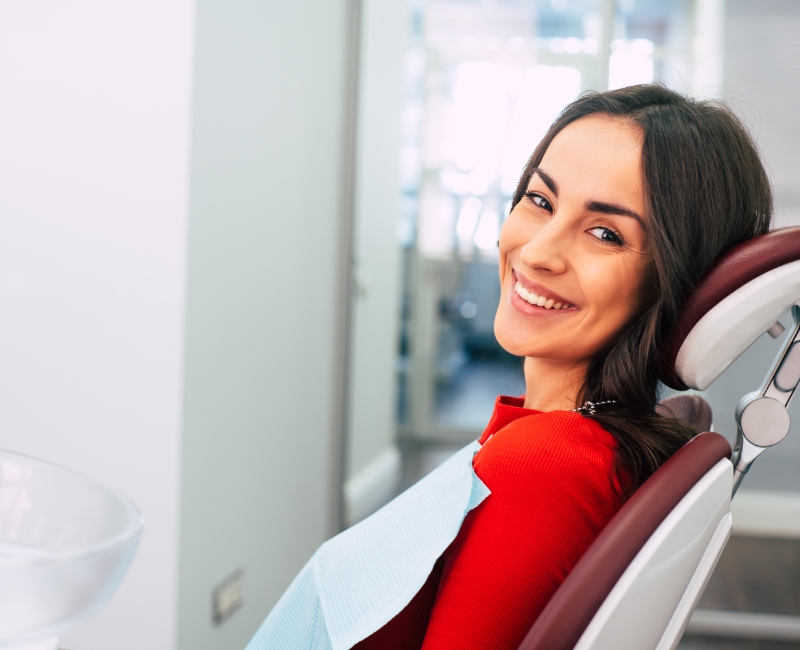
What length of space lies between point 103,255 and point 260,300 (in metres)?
0.48

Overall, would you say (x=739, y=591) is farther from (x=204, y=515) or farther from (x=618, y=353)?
(x=618, y=353)

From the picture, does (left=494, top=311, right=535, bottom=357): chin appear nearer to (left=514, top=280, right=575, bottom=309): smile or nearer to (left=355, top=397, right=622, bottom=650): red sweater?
(left=514, top=280, right=575, bottom=309): smile

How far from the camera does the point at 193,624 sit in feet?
5.60

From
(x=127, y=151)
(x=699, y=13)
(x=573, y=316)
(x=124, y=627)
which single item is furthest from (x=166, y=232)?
(x=699, y=13)

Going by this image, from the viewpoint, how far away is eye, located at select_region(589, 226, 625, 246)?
0.84 meters

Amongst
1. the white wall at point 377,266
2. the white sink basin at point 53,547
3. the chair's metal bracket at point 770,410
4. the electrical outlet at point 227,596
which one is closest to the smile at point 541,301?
the chair's metal bracket at point 770,410

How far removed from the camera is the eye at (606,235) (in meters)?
0.84

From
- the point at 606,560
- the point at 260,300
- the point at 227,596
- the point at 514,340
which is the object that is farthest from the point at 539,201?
the point at 227,596

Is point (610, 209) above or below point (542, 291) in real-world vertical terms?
above

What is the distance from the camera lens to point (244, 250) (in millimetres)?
1837

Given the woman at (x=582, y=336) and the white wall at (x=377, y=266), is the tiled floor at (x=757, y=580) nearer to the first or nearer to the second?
the white wall at (x=377, y=266)

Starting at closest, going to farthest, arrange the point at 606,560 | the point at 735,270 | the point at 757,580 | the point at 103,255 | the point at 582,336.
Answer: the point at 606,560 < the point at 735,270 < the point at 582,336 < the point at 103,255 < the point at 757,580

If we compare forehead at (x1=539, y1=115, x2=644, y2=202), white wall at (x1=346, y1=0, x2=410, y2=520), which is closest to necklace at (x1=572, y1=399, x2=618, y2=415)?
forehead at (x1=539, y1=115, x2=644, y2=202)

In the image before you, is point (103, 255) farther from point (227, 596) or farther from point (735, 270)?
point (735, 270)
